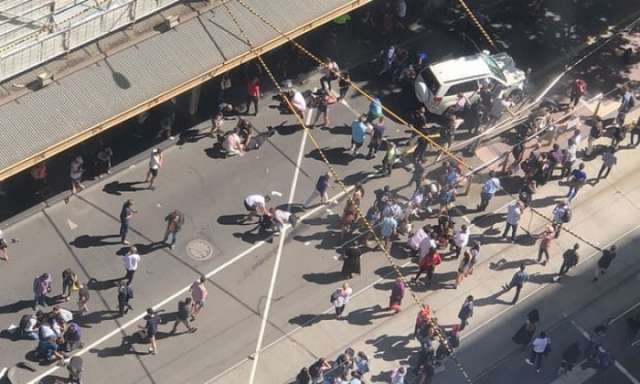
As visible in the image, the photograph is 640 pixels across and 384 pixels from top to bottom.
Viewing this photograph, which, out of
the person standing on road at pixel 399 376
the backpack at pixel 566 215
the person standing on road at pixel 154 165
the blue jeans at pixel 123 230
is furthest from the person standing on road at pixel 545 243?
the blue jeans at pixel 123 230

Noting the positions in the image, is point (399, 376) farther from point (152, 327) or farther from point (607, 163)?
point (607, 163)

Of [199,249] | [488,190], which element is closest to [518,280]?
[488,190]

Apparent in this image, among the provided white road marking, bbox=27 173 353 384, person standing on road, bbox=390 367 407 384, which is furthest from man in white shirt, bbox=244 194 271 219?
person standing on road, bbox=390 367 407 384

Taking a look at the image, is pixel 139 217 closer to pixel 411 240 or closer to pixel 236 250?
pixel 236 250

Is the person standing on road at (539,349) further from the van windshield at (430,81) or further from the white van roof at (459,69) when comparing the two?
the white van roof at (459,69)

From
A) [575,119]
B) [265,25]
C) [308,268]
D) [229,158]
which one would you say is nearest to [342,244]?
[308,268]
